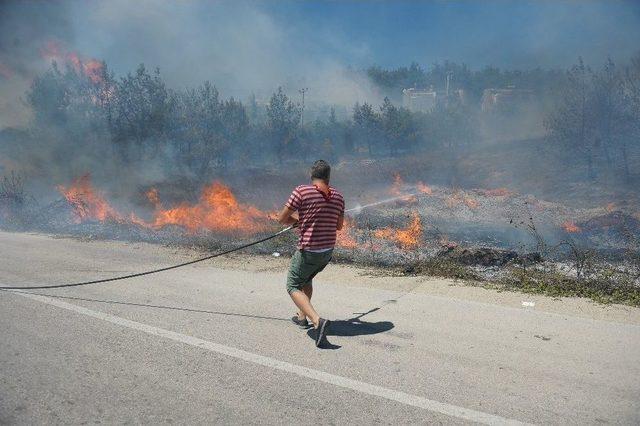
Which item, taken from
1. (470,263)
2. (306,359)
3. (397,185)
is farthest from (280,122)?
(306,359)

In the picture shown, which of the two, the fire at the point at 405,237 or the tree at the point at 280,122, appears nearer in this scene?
the fire at the point at 405,237

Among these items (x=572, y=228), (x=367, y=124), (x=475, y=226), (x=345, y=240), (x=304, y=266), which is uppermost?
(x=367, y=124)

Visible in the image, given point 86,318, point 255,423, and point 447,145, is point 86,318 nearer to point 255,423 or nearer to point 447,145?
point 255,423

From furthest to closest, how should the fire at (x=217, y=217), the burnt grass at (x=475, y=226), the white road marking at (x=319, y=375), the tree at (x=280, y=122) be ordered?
1. the tree at (x=280, y=122)
2. the fire at (x=217, y=217)
3. the burnt grass at (x=475, y=226)
4. the white road marking at (x=319, y=375)

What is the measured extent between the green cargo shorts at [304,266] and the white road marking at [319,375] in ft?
2.80

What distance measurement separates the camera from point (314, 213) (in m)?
4.56

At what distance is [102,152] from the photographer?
26.6 meters

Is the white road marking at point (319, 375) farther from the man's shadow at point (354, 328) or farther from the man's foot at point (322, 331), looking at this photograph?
the man's shadow at point (354, 328)

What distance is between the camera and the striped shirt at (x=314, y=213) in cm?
453

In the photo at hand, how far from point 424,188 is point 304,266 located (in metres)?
29.4

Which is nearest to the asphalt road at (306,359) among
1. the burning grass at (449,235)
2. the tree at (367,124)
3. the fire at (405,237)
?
the burning grass at (449,235)

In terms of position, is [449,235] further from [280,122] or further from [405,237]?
[280,122]

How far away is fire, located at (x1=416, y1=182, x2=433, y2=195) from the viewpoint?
31.3 meters

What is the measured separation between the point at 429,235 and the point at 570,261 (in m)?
6.46
